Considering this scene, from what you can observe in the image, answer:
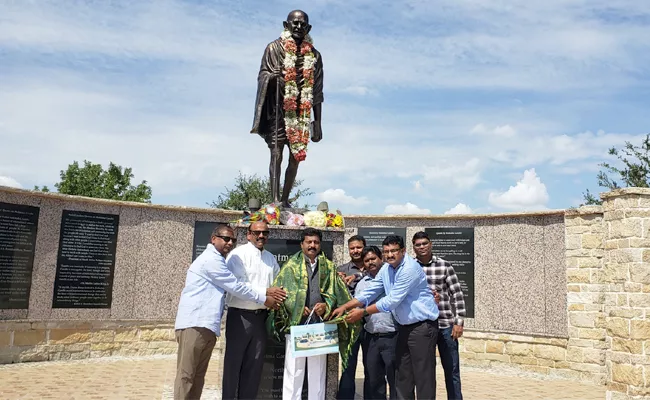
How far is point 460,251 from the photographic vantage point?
8.70m

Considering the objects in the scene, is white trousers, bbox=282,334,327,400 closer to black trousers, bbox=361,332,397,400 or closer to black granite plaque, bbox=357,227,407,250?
black trousers, bbox=361,332,397,400

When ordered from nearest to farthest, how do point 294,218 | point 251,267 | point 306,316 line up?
point 306,316 < point 251,267 < point 294,218

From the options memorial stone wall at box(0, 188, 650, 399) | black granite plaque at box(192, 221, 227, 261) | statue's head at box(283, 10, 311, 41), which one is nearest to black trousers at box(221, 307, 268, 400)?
memorial stone wall at box(0, 188, 650, 399)

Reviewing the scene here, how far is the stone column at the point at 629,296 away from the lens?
5.92m

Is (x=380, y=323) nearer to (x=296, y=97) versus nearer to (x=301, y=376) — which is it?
(x=301, y=376)

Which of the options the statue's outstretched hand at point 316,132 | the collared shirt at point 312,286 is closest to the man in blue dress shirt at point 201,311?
the collared shirt at point 312,286

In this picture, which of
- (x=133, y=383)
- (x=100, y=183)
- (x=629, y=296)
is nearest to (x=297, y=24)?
(x=133, y=383)

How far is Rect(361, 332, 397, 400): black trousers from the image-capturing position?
4656 millimetres

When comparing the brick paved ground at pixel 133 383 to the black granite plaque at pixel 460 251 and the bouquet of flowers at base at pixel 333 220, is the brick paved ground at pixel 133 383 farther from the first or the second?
the bouquet of flowers at base at pixel 333 220

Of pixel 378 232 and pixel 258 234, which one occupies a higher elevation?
pixel 378 232

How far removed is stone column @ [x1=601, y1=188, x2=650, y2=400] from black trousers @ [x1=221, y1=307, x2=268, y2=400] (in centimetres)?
403

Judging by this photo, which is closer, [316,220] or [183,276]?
[316,220]

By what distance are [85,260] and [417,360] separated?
18.4 feet

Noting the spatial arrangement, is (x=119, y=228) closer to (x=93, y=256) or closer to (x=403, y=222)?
(x=93, y=256)
